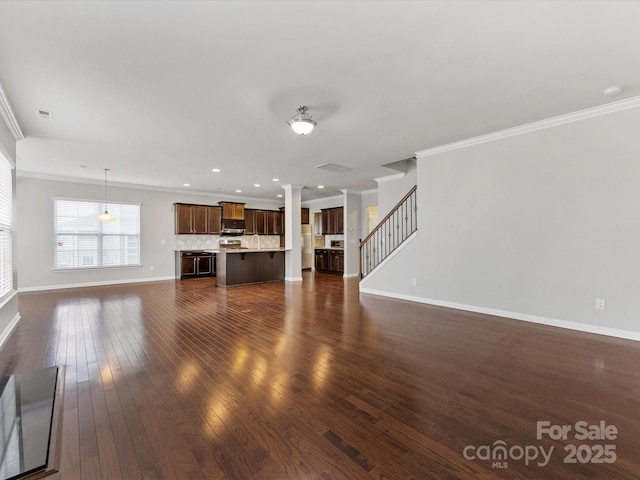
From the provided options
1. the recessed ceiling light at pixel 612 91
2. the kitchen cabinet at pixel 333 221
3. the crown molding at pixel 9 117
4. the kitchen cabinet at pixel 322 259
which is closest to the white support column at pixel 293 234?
the kitchen cabinet at pixel 333 221

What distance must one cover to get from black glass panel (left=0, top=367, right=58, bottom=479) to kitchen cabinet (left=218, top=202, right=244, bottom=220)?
7.50 m

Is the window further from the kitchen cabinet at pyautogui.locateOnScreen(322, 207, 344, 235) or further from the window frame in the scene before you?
the kitchen cabinet at pyautogui.locateOnScreen(322, 207, 344, 235)

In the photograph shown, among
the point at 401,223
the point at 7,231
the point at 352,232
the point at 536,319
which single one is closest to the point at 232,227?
the point at 352,232

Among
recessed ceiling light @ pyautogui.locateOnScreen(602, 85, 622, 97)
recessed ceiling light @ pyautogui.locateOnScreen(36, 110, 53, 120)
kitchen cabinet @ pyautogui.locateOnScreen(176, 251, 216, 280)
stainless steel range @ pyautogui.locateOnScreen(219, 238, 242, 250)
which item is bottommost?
kitchen cabinet @ pyautogui.locateOnScreen(176, 251, 216, 280)

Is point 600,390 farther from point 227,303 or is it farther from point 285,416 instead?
point 227,303

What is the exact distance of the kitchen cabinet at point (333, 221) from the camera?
9742 millimetres

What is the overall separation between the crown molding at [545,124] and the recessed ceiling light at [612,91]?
311 millimetres

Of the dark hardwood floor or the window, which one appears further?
the window

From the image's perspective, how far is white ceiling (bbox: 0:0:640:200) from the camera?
2.06 metres

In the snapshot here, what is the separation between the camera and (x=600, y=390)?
2.29 m

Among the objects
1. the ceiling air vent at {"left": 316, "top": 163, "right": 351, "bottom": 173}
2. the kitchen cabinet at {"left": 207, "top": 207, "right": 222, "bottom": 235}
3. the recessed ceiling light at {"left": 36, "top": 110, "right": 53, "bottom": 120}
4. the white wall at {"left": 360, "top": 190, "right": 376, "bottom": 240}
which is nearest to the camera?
the recessed ceiling light at {"left": 36, "top": 110, "right": 53, "bottom": 120}

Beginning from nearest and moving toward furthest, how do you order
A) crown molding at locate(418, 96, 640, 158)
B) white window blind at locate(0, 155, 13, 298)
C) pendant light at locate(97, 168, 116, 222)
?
crown molding at locate(418, 96, 640, 158)
white window blind at locate(0, 155, 13, 298)
pendant light at locate(97, 168, 116, 222)

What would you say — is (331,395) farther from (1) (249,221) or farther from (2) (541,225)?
(1) (249,221)

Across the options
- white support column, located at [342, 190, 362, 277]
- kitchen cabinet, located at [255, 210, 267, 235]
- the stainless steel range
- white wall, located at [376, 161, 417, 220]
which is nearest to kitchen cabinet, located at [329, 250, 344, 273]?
white support column, located at [342, 190, 362, 277]
